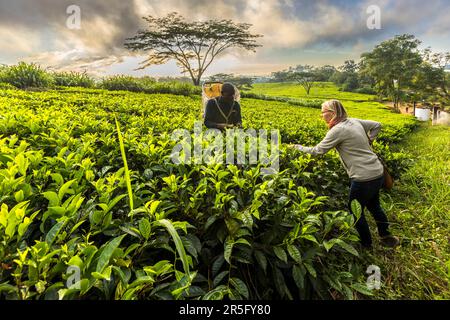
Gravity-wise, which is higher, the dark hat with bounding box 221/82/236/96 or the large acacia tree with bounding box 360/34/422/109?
the large acacia tree with bounding box 360/34/422/109

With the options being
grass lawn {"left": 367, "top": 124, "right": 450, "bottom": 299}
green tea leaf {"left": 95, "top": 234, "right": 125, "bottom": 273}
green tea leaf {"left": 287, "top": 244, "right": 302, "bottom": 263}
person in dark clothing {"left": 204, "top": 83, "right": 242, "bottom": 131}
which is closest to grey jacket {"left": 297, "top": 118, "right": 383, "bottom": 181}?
grass lawn {"left": 367, "top": 124, "right": 450, "bottom": 299}

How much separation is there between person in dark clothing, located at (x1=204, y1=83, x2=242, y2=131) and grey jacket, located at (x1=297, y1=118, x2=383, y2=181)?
1.66 meters

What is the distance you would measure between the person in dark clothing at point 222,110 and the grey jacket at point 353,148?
1656 mm

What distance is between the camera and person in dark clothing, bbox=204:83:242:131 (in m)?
3.94

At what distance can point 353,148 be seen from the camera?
2564 mm

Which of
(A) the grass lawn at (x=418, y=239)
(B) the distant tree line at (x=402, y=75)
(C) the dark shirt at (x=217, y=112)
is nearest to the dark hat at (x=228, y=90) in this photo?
(C) the dark shirt at (x=217, y=112)

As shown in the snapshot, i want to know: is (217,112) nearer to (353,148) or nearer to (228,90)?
→ (228,90)

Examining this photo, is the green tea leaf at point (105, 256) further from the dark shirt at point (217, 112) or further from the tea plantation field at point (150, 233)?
the dark shirt at point (217, 112)

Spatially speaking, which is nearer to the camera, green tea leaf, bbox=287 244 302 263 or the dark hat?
green tea leaf, bbox=287 244 302 263

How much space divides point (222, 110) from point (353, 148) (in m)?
2.01

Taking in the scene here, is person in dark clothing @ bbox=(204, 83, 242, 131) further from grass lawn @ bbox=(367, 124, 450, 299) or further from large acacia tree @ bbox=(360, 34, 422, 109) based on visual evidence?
large acacia tree @ bbox=(360, 34, 422, 109)
